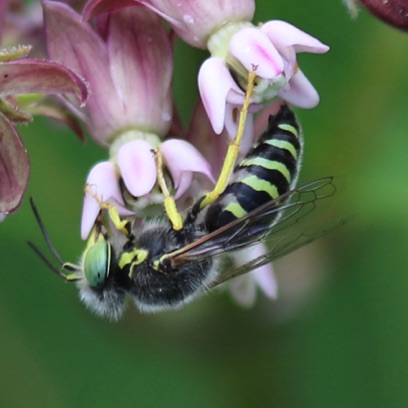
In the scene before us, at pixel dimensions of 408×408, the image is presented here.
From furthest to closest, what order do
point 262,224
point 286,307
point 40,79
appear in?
point 286,307, point 262,224, point 40,79

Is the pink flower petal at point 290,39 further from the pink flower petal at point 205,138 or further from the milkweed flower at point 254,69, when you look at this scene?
the pink flower petal at point 205,138

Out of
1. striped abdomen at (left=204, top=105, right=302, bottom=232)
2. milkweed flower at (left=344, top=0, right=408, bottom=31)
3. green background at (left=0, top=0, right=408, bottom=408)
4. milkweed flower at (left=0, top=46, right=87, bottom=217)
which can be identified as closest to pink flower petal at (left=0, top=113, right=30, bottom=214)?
milkweed flower at (left=0, top=46, right=87, bottom=217)

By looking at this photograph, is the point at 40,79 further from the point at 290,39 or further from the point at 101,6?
the point at 290,39

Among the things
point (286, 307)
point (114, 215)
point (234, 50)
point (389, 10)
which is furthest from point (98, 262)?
point (286, 307)

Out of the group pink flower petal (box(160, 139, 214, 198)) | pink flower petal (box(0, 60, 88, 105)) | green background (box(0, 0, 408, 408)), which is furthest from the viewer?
green background (box(0, 0, 408, 408))

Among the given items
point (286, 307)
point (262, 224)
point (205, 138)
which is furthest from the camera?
point (286, 307)

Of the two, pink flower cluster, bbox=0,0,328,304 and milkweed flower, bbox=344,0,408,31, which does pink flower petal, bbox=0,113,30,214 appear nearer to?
pink flower cluster, bbox=0,0,328,304

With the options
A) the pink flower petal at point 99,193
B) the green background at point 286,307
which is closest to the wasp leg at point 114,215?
the pink flower petal at point 99,193
